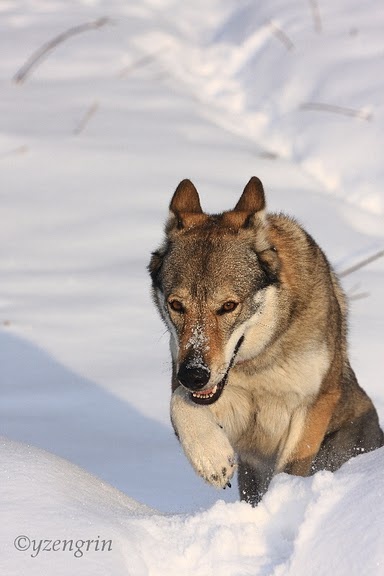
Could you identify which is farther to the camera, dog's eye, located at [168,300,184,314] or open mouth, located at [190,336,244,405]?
open mouth, located at [190,336,244,405]

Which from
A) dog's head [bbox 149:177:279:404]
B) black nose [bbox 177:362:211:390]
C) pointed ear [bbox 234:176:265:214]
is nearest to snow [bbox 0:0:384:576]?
black nose [bbox 177:362:211:390]

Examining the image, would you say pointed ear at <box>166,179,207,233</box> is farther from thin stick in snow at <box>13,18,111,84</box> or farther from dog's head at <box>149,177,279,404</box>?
thin stick in snow at <box>13,18,111,84</box>

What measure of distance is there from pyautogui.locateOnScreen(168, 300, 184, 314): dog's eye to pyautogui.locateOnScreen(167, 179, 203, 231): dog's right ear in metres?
0.57

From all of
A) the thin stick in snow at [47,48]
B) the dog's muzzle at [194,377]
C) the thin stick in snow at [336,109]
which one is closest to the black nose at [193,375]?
the dog's muzzle at [194,377]

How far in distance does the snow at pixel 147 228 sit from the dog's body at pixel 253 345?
0.66 metres

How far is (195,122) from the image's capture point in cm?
1177

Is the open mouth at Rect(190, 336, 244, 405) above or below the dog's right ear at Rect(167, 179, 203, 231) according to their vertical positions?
below

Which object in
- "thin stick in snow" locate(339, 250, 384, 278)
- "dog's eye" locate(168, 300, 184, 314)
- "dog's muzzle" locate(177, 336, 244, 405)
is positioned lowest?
"thin stick in snow" locate(339, 250, 384, 278)

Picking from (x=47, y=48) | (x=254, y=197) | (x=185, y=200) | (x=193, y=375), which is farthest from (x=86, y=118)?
(x=193, y=375)

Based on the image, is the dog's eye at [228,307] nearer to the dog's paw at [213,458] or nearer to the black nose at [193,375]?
the black nose at [193,375]

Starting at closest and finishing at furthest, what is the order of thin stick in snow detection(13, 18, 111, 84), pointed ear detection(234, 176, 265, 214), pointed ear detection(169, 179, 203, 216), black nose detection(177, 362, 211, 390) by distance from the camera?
1. black nose detection(177, 362, 211, 390)
2. pointed ear detection(234, 176, 265, 214)
3. pointed ear detection(169, 179, 203, 216)
4. thin stick in snow detection(13, 18, 111, 84)

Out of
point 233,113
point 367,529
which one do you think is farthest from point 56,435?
point 233,113

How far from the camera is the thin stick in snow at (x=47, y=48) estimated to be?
12648mm

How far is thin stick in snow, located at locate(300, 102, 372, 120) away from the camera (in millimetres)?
11094
